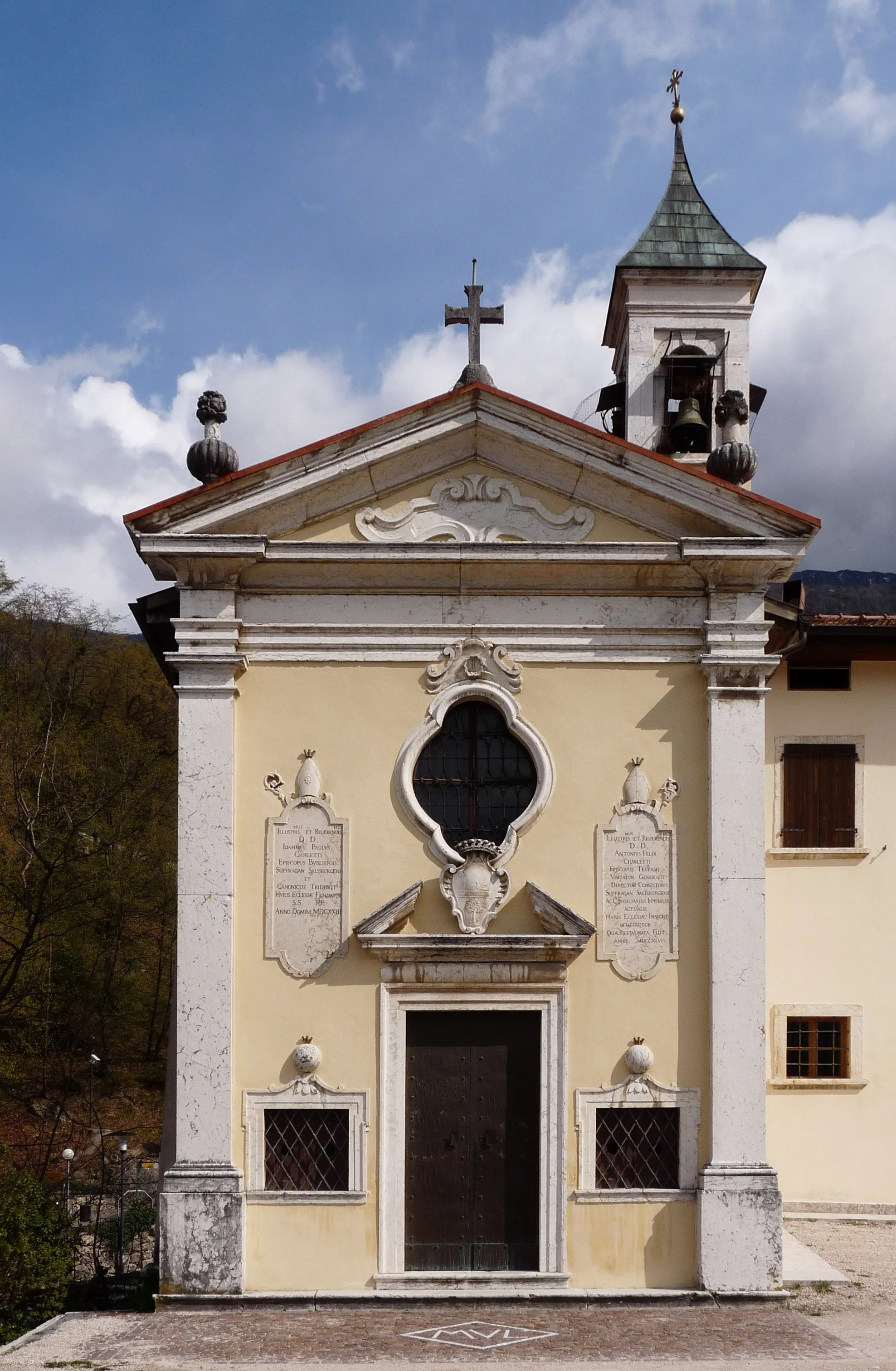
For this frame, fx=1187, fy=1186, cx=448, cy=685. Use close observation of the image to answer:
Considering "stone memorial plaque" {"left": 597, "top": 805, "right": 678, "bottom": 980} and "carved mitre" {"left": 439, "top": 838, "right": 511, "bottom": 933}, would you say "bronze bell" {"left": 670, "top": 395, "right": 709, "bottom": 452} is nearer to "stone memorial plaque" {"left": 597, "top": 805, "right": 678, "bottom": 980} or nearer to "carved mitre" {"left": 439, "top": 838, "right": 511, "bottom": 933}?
"stone memorial plaque" {"left": 597, "top": 805, "right": 678, "bottom": 980}

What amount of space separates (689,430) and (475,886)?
7.17 meters

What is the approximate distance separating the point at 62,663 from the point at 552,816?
92.3ft

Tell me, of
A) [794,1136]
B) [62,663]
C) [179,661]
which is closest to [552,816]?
[179,661]

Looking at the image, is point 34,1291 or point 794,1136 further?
point 794,1136

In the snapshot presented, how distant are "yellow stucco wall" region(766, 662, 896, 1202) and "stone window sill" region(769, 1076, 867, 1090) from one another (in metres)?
0.04

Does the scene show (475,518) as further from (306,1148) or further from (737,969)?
(306,1148)

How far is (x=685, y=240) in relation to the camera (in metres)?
17.7

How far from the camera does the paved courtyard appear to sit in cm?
836

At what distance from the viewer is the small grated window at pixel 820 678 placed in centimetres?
1434

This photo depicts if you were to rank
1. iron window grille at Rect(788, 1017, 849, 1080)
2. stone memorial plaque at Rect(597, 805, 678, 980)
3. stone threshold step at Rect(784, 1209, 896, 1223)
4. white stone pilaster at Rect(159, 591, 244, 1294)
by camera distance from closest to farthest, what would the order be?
1. white stone pilaster at Rect(159, 591, 244, 1294)
2. stone memorial plaque at Rect(597, 805, 678, 980)
3. stone threshold step at Rect(784, 1209, 896, 1223)
4. iron window grille at Rect(788, 1017, 849, 1080)

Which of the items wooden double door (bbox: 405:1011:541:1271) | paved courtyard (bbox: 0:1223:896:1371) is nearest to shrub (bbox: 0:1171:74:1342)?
paved courtyard (bbox: 0:1223:896:1371)

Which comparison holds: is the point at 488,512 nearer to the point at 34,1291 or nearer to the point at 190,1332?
the point at 190,1332

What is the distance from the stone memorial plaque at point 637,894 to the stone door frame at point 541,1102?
0.64m

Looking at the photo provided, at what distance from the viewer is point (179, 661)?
10.5m
